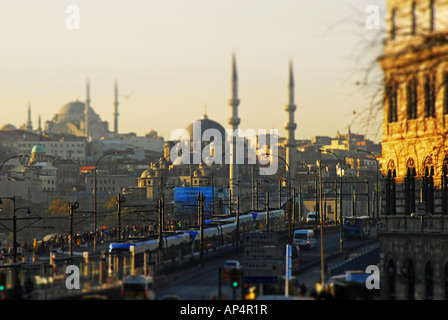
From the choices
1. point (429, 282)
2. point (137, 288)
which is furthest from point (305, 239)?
point (429, 282)

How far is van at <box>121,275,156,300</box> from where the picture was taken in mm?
35844

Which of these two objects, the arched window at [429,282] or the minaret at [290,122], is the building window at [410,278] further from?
the minaret at [290,122]

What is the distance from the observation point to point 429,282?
1359 inches

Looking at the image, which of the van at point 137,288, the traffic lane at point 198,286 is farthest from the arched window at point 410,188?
the van at point 137,288

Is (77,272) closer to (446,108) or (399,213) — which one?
(399,213)

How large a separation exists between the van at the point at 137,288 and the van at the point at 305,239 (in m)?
25.8

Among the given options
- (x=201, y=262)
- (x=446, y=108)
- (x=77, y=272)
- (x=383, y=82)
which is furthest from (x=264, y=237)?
(x=201, y=262)

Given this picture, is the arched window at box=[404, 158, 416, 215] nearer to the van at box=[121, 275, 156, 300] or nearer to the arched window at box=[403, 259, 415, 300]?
the arched window at box=[403, 259, 415, 300]

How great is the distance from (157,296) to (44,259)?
1386 cm

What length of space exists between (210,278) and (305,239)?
17494mm

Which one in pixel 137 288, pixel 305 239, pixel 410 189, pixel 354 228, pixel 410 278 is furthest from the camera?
pixel 354 228

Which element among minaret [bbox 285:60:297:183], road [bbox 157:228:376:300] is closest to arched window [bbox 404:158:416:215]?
road [bbox 157:228:376:300]

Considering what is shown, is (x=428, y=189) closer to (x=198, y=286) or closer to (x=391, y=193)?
(x=391, y=193)

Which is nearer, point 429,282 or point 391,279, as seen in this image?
point 429,282
